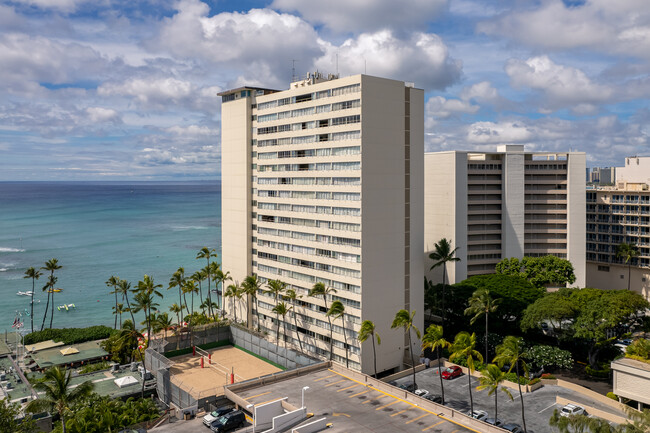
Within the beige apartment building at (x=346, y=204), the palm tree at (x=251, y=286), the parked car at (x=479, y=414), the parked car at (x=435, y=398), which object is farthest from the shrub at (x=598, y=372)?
the palm tree at (x=251, y=286)

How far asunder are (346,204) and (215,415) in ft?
102

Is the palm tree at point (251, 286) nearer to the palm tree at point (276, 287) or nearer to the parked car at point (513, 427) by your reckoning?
the palm tree at point (276, 287)

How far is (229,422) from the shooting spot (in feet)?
159

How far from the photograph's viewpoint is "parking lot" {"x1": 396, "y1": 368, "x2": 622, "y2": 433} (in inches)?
2082

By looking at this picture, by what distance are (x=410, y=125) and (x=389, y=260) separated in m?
19.4

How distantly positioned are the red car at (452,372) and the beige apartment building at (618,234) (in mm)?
70602

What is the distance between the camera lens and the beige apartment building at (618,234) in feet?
370

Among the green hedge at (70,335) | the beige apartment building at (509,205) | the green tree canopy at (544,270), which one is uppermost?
the beige apartment building at (509,205)

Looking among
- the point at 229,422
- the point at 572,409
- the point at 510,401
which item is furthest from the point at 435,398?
the point at 229,422

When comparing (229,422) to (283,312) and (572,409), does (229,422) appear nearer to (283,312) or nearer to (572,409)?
(283,312)

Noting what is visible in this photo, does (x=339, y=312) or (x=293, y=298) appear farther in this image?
(x=293, y=298)

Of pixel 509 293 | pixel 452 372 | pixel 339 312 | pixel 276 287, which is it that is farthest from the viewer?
pixel 509 293

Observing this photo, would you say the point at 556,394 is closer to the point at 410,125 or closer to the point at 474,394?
the point at 474,394

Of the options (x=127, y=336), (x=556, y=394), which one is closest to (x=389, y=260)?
(x=556, y=394)
